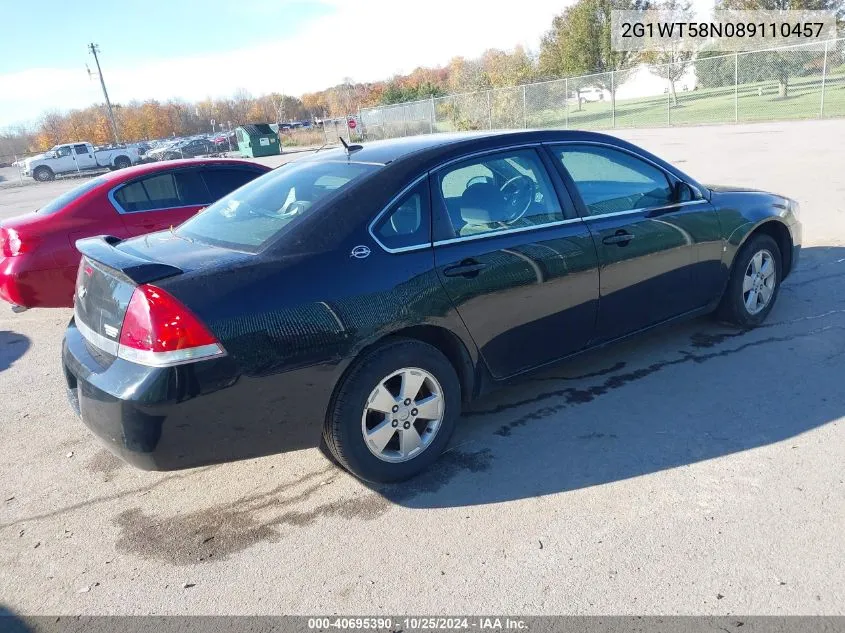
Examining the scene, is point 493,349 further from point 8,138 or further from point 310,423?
point 8,138

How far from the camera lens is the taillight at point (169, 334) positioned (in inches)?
104

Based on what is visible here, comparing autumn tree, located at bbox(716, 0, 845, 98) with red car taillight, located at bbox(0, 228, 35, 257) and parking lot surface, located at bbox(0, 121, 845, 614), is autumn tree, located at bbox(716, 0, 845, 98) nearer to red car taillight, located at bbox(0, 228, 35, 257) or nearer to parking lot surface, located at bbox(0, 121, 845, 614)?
parking lot surface, located at bbox(0, 121, 845, 614)

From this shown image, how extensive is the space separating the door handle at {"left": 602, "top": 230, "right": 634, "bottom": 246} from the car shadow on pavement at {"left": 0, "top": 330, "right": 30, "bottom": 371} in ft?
15.7

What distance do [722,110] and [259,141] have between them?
23.2 m

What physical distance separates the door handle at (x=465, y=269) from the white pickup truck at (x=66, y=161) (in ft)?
131

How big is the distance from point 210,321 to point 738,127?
892 inches

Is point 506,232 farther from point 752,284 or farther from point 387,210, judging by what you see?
point 752,284

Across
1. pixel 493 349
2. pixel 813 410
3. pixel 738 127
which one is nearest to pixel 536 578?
pixel 493 349

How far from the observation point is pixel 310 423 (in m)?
2.95

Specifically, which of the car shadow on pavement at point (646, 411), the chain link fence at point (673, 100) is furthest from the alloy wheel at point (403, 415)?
the chain link fence at point (673, 100)

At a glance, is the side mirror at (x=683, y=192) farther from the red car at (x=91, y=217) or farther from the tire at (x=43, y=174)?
the tire at (x=43, y=174)

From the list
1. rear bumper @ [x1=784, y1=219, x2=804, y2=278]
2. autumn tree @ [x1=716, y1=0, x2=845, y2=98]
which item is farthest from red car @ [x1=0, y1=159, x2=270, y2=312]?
autumn tree @ [x1=716, y1=0, x2=845, y2=98]

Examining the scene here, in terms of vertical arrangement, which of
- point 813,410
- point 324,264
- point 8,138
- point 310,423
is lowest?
point 813,410

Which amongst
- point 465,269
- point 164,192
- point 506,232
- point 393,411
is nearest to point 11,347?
point 164,192
